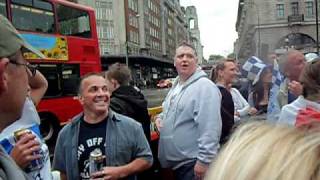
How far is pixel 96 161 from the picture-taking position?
3240 millimetres

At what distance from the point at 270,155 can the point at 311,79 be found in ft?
8.04

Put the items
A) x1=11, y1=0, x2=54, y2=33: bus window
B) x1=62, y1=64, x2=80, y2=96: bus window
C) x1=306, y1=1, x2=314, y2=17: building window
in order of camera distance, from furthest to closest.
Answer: x1=306, y1=1, x2=314, y2=17: building window → x1=62, y1=64, x2=80, y2=96: bus window → x1=11, y1=0, x2=54, y2=33: bus window

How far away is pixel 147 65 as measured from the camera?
67.7 meters

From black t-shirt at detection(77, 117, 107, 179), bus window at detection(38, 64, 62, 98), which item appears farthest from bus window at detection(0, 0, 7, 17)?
black t-shirt at detection(77, 117, 107, 179)

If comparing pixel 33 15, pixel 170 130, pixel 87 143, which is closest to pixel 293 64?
pixel 170 130

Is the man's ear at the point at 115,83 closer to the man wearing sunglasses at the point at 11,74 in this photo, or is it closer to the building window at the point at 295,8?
the man wearing sunglasses at the point at 11,74

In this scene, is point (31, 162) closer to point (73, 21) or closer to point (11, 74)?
point (11, 74)

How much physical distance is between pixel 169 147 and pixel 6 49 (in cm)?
264

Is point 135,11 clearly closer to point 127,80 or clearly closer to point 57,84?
point 57,84

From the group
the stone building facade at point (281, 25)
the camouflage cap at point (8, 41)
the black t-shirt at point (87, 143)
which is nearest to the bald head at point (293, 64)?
the black t-shirt at point (87, 143)

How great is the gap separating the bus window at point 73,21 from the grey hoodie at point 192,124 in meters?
10.2

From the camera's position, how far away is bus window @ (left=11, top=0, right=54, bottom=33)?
12.3 meters

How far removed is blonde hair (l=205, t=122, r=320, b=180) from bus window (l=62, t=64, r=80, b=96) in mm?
12581

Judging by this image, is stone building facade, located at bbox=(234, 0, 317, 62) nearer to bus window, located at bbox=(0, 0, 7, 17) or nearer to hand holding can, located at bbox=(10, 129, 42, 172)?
bus window, located at bbox=(0, 0, 7, 17)
